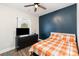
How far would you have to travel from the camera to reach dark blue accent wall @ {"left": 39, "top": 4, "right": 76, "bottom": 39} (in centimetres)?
295

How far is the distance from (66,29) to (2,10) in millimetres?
3216

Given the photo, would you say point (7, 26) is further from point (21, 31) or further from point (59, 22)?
point (59, 22)

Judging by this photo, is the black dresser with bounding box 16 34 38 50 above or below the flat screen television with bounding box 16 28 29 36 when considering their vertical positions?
below

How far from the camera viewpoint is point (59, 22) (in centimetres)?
353

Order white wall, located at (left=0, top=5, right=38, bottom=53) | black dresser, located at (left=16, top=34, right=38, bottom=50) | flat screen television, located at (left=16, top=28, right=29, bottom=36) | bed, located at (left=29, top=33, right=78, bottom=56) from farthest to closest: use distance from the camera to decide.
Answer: flat screen television, located at (left=16, top=28, right=29, bottom=36), black dresser, located at (left=16, top=34, right=38, bottom=50), white wall, located at (left=0, top=5, right=38, bottom=53), bed, located at (left=29, top=33, right=78, bottom=56)

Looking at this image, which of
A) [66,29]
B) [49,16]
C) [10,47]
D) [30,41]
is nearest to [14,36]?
[10,47]

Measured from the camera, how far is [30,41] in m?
3.60

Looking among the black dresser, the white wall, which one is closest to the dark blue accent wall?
the black dresser

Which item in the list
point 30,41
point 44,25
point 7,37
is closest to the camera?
point 7,37

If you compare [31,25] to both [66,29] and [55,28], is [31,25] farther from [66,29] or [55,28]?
[66,29]

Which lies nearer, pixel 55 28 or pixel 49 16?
pixel 55 28

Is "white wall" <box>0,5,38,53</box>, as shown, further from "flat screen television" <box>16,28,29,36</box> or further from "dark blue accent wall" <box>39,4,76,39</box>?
"dark blue accent wall" <box>39,4,76,39</box>

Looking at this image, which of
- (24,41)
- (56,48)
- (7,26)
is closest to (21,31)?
(24,41)

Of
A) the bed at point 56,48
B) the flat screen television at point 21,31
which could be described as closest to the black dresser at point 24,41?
the flat screen television at point 21,31
